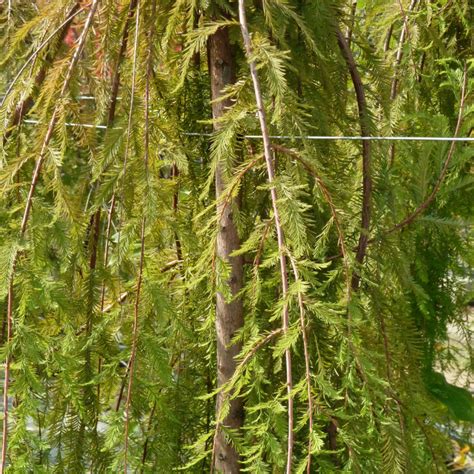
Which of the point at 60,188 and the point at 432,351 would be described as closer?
the point at 60,188

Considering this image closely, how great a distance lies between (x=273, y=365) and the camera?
49.9 inches

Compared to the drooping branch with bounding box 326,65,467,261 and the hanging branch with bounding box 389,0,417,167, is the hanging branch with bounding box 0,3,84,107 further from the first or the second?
the hanging branch with bounding box 389,0,417,167

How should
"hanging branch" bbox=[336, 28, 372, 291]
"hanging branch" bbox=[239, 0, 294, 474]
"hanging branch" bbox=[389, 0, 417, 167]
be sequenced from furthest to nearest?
"hanging branch" bbox=[389, 0, 417, 167], "hanging branch" bbox=[336, 28, 372, 291], "hanging branch" bbox=[239, 0, 294, 474]

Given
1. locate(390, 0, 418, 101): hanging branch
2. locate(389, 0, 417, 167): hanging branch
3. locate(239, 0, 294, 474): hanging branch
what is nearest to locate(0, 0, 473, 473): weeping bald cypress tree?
locate(239, 0, 294, 474): hanging branch

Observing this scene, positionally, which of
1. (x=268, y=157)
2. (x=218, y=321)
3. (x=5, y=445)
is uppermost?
(x=268, y=157)

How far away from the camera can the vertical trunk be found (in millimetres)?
1273

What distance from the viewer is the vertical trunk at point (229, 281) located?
127 cm

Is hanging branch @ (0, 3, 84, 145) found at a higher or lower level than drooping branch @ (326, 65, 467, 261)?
higher

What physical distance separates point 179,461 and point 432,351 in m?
0.91

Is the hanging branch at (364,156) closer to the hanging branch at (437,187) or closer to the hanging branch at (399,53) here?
the hanging branch at (437,187)

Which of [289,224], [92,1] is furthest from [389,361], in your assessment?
[92,1]

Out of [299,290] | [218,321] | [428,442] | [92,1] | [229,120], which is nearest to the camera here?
[299,290]

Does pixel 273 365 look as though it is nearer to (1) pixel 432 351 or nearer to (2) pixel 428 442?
(2) pixel 428 442

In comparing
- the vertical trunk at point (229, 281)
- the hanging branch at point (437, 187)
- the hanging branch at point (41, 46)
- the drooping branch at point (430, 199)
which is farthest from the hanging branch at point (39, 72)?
the hanging branch at point (437, 187)
